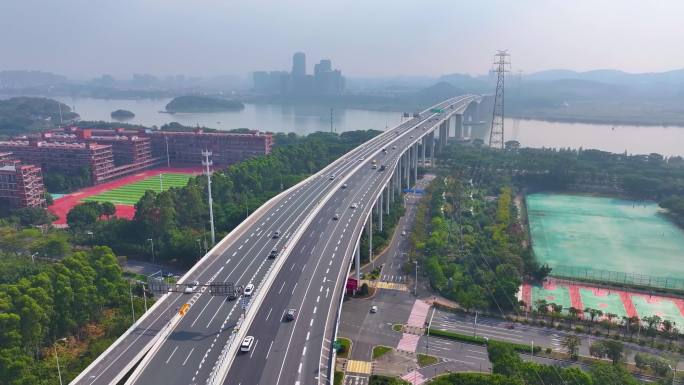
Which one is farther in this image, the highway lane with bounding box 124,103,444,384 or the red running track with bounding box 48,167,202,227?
the red running track with bounding box 48,167,202,227

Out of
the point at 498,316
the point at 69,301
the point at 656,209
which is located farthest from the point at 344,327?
the point at 656,209

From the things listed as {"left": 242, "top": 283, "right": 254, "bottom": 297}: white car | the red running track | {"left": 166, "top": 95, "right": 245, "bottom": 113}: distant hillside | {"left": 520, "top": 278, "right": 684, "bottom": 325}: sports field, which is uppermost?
{"left": 166, "top": 95, "right": 245, "bottom": 113}: distant hillside

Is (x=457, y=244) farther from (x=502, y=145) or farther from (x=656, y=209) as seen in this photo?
(x=502, y=145)

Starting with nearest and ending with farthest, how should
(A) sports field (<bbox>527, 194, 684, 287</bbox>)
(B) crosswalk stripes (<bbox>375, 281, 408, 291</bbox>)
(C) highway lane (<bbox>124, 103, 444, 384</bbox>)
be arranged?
1. (C) highway lane (<bbox>124, 103, 444, 384</bbox>)
2. (B) crosswalk stripes (<bbox>375, 281, 408, 291</bbox>)
3. (A) sports field (<bbox>527, 194, 684, 287</bbox>)

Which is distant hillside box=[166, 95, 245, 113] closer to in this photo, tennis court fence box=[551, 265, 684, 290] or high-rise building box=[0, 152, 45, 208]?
high-rise building box=[0, 152, 45, 208]

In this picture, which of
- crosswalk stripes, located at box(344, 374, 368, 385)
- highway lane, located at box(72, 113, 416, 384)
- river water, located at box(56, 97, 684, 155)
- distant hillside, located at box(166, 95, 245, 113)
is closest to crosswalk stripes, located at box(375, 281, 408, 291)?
highway lane, located at box(72, 113, 416, 384)

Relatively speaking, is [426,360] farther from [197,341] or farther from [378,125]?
[378,125]

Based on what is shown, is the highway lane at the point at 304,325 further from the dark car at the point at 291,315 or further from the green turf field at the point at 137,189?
the green turf field at the point at 137,189

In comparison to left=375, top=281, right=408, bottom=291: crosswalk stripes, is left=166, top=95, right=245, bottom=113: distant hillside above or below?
above
